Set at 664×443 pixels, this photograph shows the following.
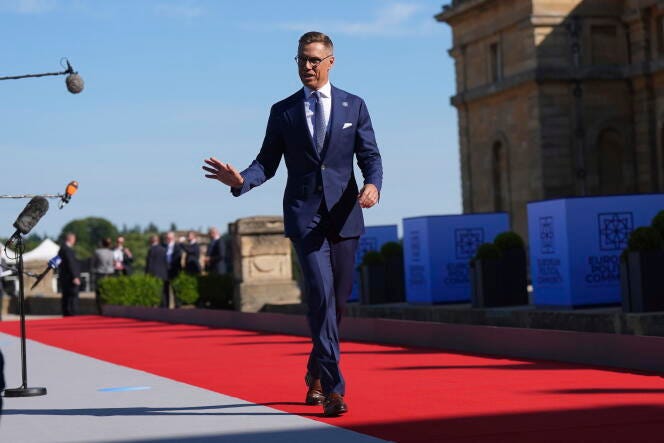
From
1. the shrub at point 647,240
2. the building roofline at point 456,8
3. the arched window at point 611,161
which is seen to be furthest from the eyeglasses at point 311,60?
the building roofline at point 456,8

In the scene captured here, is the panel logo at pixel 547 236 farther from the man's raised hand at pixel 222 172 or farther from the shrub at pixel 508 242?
the man's raised hand at pixel 222 172

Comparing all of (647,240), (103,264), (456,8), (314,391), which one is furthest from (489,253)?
(456,8)

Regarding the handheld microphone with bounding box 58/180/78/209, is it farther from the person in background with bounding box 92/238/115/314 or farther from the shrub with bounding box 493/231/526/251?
the person in background with bounding box 92/238/115/314

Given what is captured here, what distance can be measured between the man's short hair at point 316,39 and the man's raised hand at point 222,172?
0.91 m

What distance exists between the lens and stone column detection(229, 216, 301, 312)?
25031mm

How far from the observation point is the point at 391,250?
78.3 ft

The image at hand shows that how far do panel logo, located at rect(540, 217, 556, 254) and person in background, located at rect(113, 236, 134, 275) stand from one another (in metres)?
18.3

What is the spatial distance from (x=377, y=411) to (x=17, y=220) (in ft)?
11.3

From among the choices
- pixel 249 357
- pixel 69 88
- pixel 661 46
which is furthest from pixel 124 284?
pixel 661 46

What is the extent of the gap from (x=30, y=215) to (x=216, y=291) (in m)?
15.8

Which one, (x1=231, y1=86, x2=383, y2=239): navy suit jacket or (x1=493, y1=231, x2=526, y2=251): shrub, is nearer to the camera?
(x1=231, y1=86, x2=383, y2=239): navy suit jacket

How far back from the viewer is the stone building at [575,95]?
142ft

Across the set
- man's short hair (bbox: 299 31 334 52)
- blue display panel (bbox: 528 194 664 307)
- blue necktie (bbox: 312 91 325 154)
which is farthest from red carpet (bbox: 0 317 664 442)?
blue display panel (bbox: 528 194 664 307)

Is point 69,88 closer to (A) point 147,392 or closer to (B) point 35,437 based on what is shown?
(A) point 147,392
